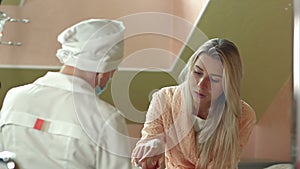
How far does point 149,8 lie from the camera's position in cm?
96

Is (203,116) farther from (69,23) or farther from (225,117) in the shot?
(69,23)

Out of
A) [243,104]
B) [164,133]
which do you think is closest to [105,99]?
[164,133]

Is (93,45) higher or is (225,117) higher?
(93,45)

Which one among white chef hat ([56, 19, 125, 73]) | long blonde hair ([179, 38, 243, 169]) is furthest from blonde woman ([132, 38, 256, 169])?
white chef hat ([56, 19, 125, 73])

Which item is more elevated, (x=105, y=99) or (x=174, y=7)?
(x=174, y=7)

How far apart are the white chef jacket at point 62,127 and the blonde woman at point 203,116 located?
63 millimetres

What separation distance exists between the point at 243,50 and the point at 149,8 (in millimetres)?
203

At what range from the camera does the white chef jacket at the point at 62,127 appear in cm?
95

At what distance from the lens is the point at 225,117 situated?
3.17 feet

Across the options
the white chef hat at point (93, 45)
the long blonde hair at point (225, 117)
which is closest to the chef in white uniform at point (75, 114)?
the white chef hat at point (93, 45)

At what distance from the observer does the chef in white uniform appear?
0.95 m

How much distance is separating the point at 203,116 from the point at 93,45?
25cm

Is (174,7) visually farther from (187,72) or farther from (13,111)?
(13,111)

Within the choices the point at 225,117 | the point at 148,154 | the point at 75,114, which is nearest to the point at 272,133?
the point at 225,117
